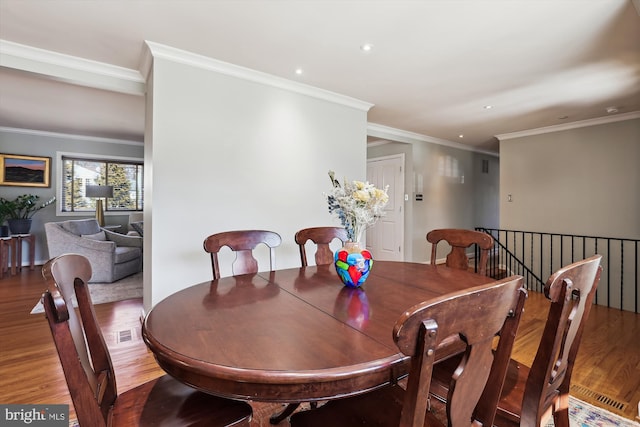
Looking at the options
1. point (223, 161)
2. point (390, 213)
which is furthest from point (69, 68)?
point (390, 213)

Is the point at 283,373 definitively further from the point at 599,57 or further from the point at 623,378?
the point at 599,57

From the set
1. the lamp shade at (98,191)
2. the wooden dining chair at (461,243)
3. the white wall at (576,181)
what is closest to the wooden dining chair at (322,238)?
the wooden dining chair at (461,243)

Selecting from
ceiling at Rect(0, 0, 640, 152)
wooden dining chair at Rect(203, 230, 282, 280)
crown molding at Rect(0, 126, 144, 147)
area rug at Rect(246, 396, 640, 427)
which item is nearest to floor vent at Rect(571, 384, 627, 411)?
area rug at Rect(246, 396, 640, 427)

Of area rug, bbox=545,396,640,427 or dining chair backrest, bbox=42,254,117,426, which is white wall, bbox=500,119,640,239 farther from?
dining chair backrest, bbox=42,254,117,426

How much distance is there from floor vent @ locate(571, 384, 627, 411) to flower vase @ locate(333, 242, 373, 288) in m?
1.69

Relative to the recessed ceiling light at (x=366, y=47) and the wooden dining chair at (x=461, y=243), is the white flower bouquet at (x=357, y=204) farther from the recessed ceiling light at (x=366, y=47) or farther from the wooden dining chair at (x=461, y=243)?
the recessed ceiling light at (x=366, y=47)

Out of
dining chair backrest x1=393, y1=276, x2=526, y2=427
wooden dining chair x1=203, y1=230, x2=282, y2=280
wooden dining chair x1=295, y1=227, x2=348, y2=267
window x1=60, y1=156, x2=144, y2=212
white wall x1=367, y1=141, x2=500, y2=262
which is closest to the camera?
dining chair backrest x1=393, y1=276, x2=526, y2=427

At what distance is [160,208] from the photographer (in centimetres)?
252

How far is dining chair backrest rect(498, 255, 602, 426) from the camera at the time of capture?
2.97ft

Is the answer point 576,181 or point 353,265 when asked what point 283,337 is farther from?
point 576,181

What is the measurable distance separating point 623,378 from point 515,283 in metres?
2.33

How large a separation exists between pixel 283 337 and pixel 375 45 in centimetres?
231

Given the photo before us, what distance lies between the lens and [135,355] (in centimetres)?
238

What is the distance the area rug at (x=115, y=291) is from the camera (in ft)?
12.0
